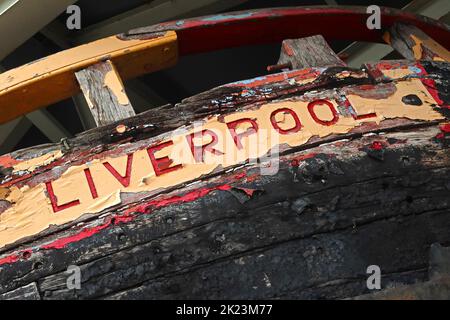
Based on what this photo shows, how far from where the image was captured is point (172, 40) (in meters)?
2.68

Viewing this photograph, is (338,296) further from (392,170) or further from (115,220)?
(115,220)

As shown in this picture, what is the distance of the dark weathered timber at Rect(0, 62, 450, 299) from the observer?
73.2 inches

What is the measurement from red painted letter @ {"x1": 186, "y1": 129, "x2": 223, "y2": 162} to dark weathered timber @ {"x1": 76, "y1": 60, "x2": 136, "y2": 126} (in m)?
0.28

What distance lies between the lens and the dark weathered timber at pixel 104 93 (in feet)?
7.84

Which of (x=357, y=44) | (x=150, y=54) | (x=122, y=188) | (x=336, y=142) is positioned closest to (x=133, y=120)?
(x=122, y=188)

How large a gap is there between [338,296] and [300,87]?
0.78 m

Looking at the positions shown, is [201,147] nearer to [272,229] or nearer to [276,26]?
[272,229]

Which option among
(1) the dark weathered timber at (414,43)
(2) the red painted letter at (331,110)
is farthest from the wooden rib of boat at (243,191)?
(1) the dark weathered timber at (414,43)

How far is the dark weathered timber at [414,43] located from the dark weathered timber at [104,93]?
1192 millimetres

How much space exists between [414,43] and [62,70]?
1412 mm

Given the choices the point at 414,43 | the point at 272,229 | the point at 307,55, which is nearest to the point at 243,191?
the point at 272,229

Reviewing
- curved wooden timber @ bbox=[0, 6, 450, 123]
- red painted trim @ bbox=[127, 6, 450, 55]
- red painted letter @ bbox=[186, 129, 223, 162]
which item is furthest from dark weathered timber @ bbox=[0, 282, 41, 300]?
red painted trim @ bbox=[127, 6, 450, 55]

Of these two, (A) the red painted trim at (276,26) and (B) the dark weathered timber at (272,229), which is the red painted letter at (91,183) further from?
(A) the red painted trim at (276,26)

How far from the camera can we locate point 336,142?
7.07ft
